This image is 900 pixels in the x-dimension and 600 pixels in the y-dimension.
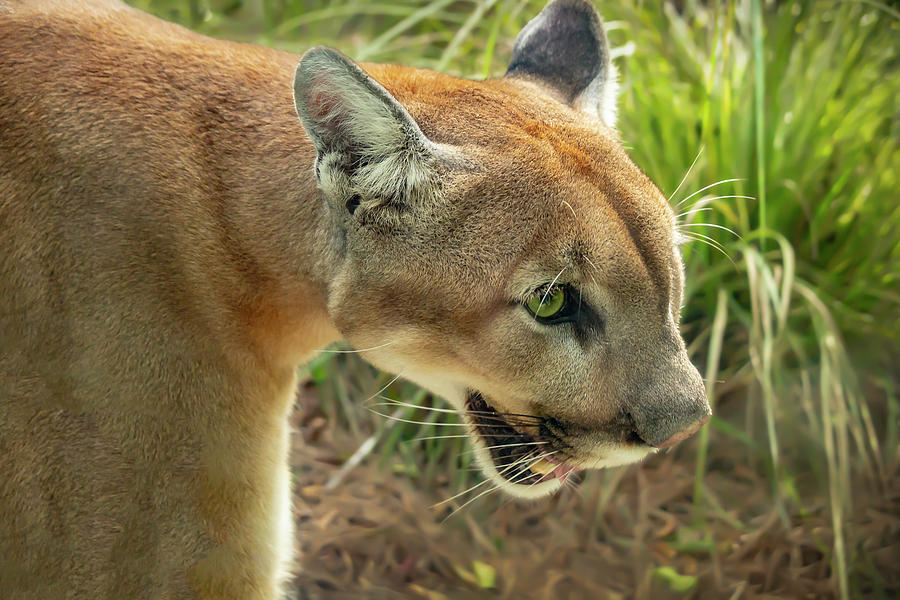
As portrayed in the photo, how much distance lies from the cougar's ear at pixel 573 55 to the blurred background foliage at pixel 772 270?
1.02 metres

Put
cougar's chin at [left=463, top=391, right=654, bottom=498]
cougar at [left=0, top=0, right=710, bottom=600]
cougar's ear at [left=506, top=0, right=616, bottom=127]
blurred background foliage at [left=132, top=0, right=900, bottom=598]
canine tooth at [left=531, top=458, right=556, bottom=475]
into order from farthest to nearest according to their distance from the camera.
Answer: blurred background foliage at [left=132, top=0, right=900, bottom=598] → cougar's ear at [left=506, top=0, right=616, bottom=127] → canine tooth at [left=531, top=458, right=556, bottom=475] → cougar's chin at [left=463, top=391, right=654, bottom=498] → cougar at [left=0, top=0, right=710, bottom=600]

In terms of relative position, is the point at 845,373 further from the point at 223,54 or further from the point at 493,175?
the point at 223,54

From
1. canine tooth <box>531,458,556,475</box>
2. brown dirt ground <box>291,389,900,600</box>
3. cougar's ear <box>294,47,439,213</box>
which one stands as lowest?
brown dirt ground <box>291,389,900,600</box>

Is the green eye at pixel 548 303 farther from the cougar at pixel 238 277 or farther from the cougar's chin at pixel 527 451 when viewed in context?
the cougar's chin at pixel 527 451

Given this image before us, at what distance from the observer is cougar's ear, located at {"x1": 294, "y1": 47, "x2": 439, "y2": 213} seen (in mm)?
2395

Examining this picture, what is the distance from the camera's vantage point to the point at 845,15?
503cm

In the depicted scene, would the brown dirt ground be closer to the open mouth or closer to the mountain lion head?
the open mouth

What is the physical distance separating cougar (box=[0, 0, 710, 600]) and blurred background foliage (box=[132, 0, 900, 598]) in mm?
1347

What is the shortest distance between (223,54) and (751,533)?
3035 mm

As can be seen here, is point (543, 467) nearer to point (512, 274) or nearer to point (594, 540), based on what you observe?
point (512, 274)

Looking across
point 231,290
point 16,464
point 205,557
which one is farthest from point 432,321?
point 16,464

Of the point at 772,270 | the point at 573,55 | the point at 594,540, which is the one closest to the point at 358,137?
the point at 573,55

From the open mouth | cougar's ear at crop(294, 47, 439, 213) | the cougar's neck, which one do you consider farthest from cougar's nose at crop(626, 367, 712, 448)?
the cougar's neck

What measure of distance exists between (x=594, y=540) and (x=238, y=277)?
225cm
